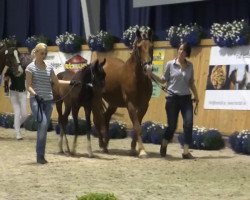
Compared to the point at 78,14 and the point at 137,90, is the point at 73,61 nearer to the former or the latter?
the point at 78,14

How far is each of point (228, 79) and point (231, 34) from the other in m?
0.89

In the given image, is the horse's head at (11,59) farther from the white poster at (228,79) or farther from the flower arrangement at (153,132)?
the white poster at (228,79)

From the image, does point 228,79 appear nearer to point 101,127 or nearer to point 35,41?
point 101,127

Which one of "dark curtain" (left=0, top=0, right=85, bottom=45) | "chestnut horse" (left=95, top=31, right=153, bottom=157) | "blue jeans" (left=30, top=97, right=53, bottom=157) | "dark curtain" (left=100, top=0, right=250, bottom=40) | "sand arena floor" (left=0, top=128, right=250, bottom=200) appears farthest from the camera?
"dark curtain" (left=0, top=0, right=85, bottom=45)

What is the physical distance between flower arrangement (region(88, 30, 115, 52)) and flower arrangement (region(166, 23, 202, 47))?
6.31 feet

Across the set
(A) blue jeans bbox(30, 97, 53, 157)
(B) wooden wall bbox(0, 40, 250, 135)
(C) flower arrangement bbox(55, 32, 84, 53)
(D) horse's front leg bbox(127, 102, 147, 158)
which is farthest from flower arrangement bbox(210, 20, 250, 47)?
(C) flower arrangement bbox(55, 32, 84, 53)

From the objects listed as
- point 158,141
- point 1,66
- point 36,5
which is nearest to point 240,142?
point 158,141

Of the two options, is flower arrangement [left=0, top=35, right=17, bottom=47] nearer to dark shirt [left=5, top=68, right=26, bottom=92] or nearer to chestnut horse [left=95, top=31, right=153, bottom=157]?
dark shirt [left=5, top=68, right=26, bottom=92]

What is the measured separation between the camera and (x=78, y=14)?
1800cm

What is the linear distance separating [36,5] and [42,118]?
35.4 ft

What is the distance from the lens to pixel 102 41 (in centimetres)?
1534

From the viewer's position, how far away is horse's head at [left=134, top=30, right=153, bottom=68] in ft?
34.4

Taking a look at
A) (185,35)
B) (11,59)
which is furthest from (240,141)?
(11,59)

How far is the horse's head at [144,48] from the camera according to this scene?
10.5 m
